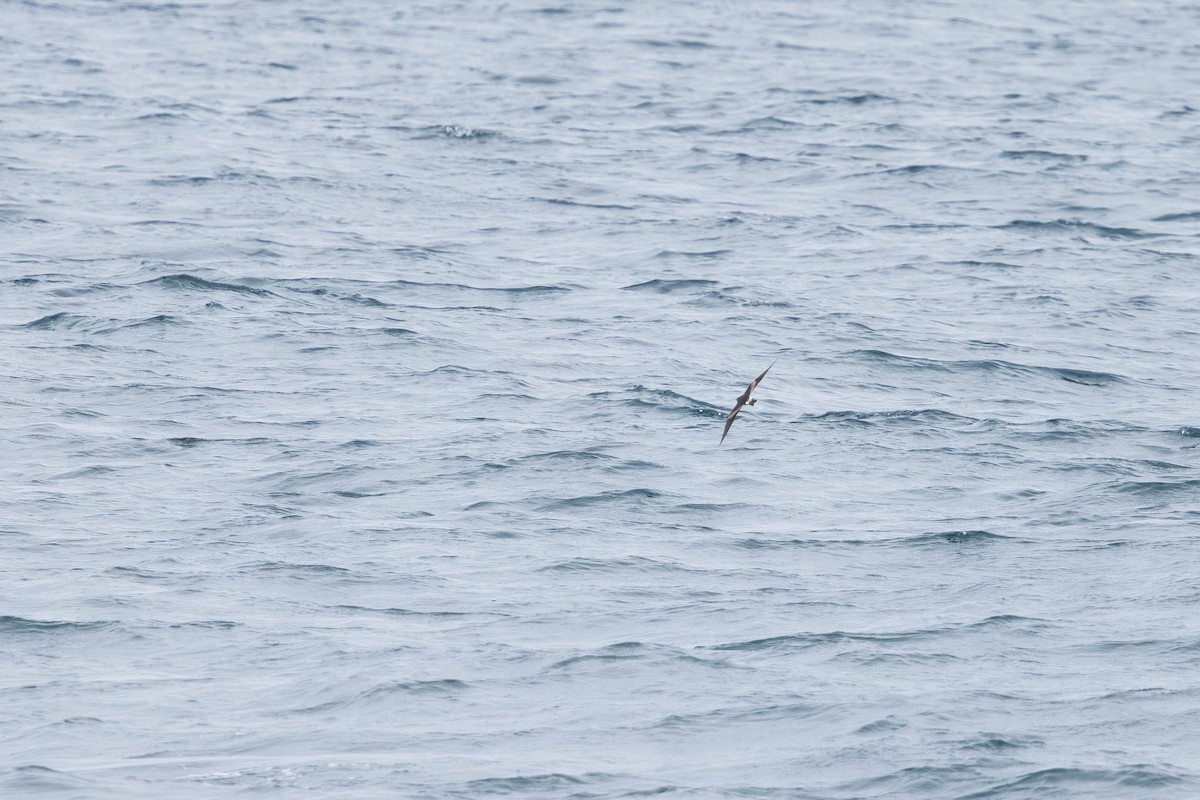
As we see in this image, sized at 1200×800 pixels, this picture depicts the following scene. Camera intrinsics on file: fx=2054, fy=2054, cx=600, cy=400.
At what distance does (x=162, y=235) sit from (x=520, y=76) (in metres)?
15.3

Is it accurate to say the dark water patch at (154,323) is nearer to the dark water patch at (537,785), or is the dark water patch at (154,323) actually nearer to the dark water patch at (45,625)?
the dark water patch at (45,625)

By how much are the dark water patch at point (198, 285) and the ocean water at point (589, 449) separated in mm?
88

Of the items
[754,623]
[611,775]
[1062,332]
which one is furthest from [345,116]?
[611,775]

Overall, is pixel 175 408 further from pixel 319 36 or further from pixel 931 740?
pixel 319 36

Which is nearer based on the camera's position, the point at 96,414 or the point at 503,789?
the point at 503,789

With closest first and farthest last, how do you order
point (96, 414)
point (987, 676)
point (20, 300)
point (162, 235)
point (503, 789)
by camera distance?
point (503, 789)
point (987, 676)
point (96, 414)
point (20, 300)
point (162, 235)

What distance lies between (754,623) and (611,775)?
284 cm

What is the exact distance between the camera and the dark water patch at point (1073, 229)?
3034 centimetres

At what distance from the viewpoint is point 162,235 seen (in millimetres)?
28219

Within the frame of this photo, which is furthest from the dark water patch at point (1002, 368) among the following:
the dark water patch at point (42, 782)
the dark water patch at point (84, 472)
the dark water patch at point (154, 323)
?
the dark water patch at point (42, 782)

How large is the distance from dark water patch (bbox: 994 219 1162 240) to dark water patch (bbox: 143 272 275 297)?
11.6 metres

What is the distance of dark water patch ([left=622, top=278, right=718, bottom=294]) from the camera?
86.7ft

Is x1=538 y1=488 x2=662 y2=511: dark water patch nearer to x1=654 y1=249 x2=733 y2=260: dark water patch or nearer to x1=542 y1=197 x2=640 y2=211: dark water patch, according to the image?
x1=654 y1=249 x2=733 y2=260: dark water patch

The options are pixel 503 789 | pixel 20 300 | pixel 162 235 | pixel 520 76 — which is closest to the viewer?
pixel 503 789
